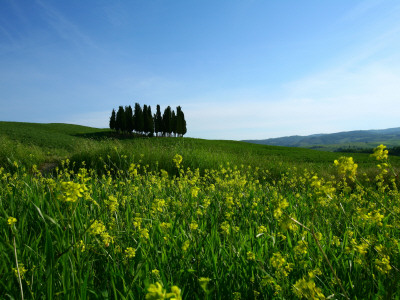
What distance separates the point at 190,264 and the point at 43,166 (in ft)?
55.6

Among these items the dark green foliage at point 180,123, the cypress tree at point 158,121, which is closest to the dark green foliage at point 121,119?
the cypress tree at point 158,121

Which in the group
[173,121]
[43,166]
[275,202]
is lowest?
[43,166]

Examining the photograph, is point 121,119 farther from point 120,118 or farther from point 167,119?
point 167,119

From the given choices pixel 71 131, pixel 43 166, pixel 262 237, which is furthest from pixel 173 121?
pixel 262 237

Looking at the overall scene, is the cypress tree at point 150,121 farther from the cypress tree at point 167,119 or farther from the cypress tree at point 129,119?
the cypress tree at point 129,119

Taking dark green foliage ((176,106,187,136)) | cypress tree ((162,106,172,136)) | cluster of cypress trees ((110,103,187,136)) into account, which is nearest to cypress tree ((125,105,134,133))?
cluster of cypress trees ((110,103,187,136))

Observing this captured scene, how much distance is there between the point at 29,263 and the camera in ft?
7.74

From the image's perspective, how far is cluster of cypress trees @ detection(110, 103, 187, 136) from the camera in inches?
2265

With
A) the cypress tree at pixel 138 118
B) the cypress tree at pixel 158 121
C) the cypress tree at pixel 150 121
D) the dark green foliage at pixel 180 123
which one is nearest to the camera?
the cypress tree at pixel 138 118

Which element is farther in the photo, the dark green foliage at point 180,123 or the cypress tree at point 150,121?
the dark green foliage at point 180,123

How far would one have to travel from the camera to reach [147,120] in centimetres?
5753

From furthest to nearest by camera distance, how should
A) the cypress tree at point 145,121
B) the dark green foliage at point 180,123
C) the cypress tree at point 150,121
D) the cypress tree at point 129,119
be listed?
the dark green foliage at point 180,123 → the cypress tree at point 129,119 → the cypress tree at point 145,121 → the cypress tree at point 150,121

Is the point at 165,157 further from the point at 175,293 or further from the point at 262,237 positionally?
the point at 175,293

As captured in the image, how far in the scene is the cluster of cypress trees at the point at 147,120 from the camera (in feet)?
189
